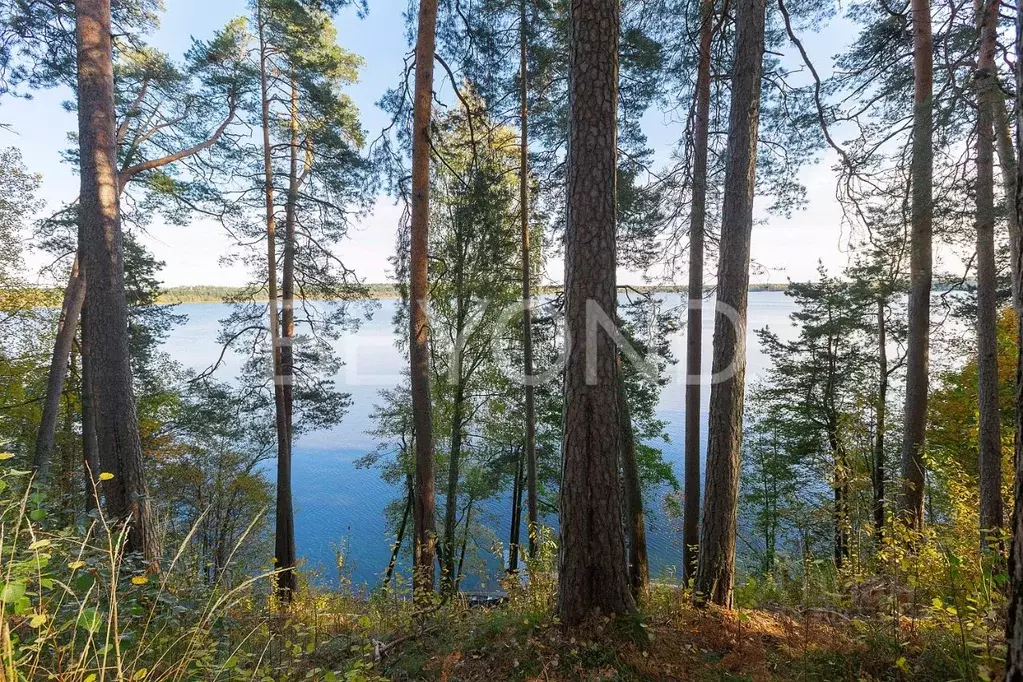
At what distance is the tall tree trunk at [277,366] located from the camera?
25.3ft

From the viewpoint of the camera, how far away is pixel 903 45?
5879mm

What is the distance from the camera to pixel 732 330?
3.80 metres

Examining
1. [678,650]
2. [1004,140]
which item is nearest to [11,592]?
[678,650]

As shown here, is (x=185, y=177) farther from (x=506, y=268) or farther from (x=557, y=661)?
(x=557, y=661)

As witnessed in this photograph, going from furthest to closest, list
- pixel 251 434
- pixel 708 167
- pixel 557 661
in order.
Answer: pixel 251 434
pixel 708 167
pixel 557 661

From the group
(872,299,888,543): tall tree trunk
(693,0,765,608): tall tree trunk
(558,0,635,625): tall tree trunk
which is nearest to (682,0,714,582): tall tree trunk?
(693,0,765,608): tall tree trunk

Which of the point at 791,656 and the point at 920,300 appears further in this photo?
the point at 920,300

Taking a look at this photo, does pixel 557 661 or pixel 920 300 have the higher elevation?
pixel 920 300

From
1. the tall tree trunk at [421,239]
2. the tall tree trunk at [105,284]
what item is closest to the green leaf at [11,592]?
the tall tree trunk at [105,284]

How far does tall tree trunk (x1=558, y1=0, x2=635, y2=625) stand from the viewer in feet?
10.0

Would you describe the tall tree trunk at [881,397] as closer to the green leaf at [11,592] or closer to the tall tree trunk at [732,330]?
the tall tree trunk at [732,330]

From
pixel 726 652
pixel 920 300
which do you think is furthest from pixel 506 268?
pixel 726 652

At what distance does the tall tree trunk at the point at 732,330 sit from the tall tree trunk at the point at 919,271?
285 centimetres

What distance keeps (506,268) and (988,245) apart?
6.89 metres
